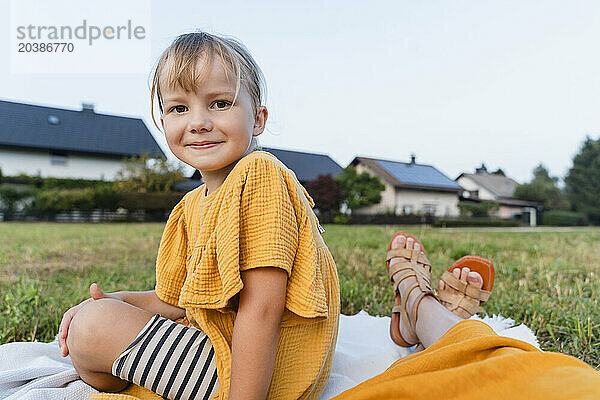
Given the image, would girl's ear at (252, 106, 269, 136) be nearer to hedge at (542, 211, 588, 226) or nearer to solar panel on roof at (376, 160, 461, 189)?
solar panel on roof at (376, 160, 461, 189)

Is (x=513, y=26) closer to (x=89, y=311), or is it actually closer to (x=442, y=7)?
(x=442, y=7)

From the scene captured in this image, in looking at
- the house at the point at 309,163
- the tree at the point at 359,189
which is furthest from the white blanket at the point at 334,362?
the house at the point at 309,163

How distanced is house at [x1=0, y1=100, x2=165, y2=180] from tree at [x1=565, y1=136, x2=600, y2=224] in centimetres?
3036

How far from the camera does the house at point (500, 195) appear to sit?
30706 millimetres

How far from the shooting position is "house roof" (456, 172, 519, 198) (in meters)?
33.3

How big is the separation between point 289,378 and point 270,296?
0.26 metres

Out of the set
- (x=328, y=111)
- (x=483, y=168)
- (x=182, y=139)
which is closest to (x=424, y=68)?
(x=328, y=111)

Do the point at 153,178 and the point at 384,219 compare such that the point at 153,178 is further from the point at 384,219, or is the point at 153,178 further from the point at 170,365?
the point at 170,365

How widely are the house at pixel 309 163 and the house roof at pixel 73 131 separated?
Result: 4115mm

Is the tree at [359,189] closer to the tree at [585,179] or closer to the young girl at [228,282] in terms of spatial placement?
the young girl at [228,282]

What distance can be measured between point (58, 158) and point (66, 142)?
0.95 metres

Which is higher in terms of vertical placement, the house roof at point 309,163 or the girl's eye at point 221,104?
the house roof at point 309,163

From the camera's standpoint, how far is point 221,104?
1.01 m

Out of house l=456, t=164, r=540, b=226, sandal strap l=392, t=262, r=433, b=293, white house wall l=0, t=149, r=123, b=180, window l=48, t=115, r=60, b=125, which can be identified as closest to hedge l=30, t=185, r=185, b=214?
white house wall l=0, t=149, r=123, b=180
